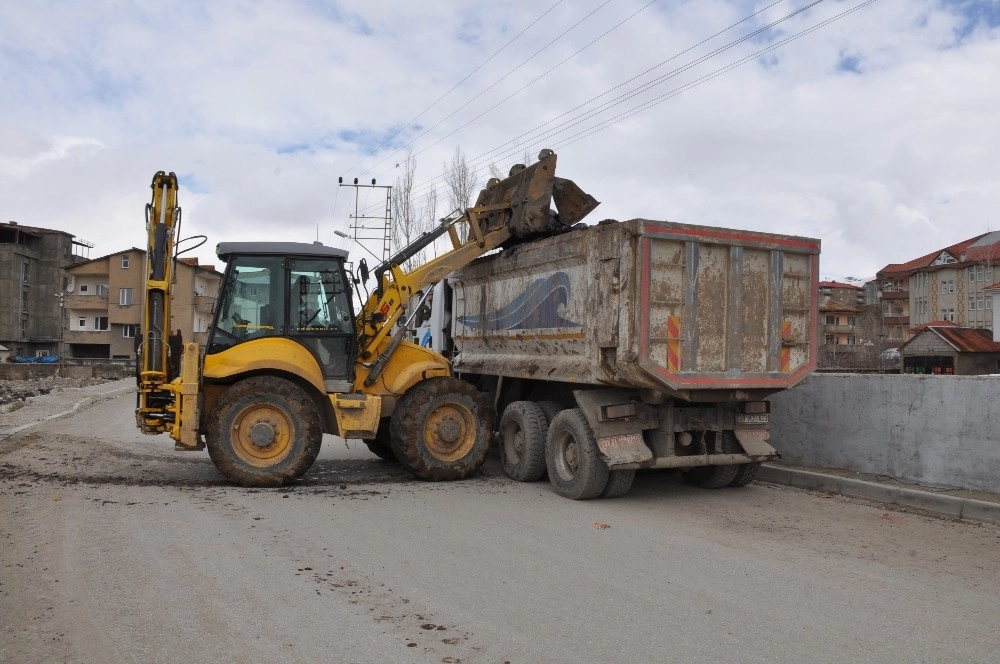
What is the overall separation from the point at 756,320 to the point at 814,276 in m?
1.00

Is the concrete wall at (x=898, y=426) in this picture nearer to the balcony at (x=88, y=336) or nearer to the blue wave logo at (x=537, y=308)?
the blue wave logo at (x=537, y=308)

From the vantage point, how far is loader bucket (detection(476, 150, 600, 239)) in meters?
10.7

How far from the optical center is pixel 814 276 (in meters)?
9.22

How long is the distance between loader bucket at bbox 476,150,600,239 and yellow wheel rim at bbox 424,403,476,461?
255 centimetres

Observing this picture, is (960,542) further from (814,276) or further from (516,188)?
(516,188)

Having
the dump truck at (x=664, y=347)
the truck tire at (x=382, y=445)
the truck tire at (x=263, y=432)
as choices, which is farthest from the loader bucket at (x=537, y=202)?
the truck tire at (x=263, y=432)

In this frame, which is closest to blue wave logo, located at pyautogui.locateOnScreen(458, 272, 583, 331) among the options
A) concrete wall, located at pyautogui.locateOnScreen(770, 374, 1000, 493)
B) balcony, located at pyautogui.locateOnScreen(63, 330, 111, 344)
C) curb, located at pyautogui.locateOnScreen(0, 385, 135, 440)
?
concrete wall, located at pyautogui.locateOnScreen(770, 374, 1000, 493)

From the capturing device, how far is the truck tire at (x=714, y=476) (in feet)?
31.4

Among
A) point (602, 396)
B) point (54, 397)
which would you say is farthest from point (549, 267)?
point (54, 397)

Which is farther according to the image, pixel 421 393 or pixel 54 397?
pixel 54 397

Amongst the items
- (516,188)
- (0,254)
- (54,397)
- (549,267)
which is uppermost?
(0,254)

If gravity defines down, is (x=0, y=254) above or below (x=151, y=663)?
above

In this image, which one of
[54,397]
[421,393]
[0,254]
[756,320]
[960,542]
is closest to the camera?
[960,542]

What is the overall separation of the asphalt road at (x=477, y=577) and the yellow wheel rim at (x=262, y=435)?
0.52 metres
